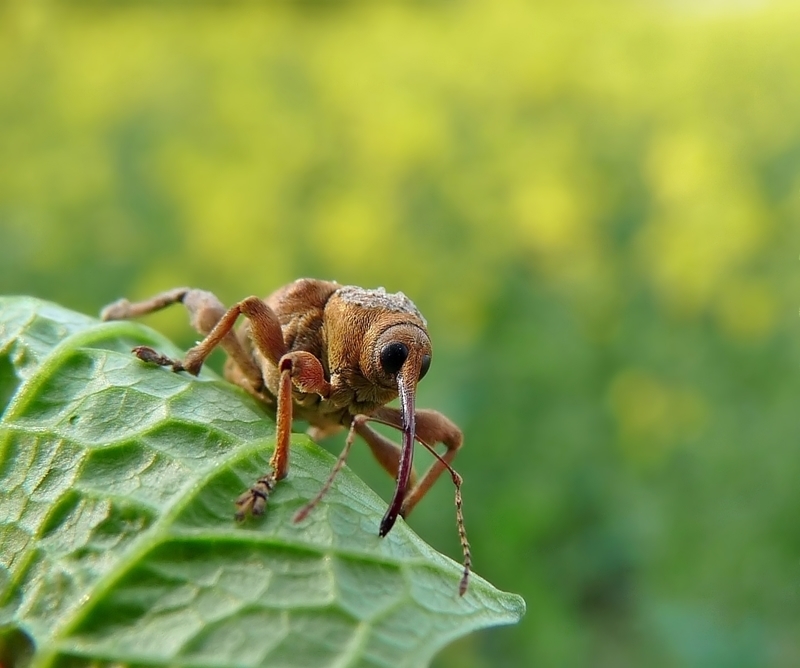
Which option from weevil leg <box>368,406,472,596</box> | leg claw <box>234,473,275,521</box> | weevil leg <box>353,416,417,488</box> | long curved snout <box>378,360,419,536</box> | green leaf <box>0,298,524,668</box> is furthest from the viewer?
weevil leg <box>353,416,417,488</box>

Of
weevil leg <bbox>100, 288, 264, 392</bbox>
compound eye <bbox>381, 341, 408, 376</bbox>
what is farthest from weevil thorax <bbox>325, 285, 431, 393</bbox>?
weevil leg <bbox>100, 288, 264, 392</bbox>

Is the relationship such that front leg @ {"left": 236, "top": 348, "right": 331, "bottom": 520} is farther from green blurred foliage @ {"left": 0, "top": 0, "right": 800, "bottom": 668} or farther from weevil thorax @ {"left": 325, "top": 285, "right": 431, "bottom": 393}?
green blurred foliage @ {"left": 0, "top": 0, "right": 800, "bottom": 668}

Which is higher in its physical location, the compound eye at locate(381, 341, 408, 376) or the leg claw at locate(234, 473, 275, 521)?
the compound eye at locate(381, 341, 408, 376)

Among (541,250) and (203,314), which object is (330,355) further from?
(541,250)

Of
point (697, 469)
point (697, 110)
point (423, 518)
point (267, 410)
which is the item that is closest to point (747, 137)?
point (697, 110)

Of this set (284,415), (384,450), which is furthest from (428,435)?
(284,415)

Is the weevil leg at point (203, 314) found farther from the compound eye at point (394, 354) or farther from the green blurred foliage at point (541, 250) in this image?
the green blurred foliage at point (541, 250)
